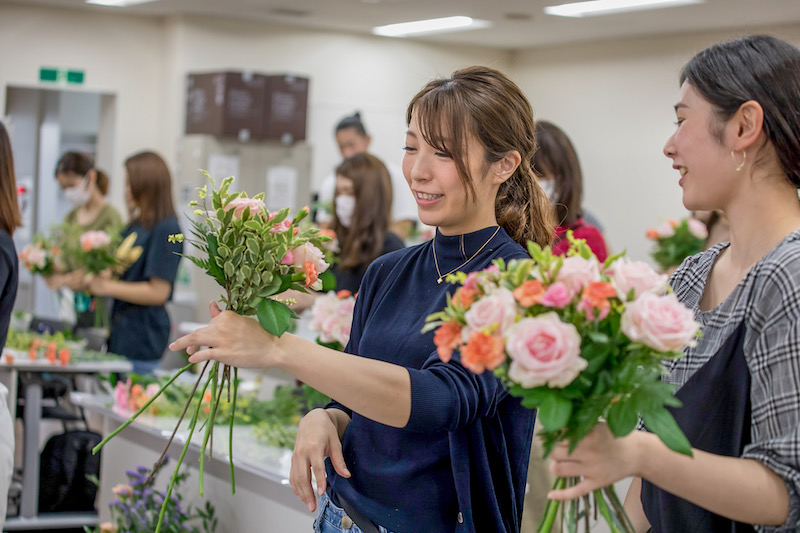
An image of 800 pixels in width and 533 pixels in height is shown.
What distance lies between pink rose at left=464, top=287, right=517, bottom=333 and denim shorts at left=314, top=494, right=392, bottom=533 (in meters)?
0.65

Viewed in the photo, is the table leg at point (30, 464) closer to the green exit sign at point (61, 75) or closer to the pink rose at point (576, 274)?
the pink rose at point (576, 274)

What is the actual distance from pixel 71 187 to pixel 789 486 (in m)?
5.25

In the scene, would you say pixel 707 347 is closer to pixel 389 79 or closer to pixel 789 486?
pixel 789 486

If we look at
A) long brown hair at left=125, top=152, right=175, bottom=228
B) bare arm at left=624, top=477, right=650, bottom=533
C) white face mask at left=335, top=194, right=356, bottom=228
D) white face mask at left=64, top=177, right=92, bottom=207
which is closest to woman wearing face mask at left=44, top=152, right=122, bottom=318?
white face mask at left=64, top=177, right=92, bottom=207

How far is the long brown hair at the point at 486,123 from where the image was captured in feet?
5.18

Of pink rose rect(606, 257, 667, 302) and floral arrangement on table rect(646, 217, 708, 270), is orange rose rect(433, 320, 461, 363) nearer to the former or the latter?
pink rose rect(606, 257, 667, 302)

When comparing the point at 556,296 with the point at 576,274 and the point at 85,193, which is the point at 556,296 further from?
the point at 85,193

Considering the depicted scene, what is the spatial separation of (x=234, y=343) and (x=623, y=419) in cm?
59

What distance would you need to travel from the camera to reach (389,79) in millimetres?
9453

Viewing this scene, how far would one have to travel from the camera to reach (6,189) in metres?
2.71

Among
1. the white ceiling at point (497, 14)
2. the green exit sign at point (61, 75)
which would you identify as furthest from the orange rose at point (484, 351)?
the green exit sign at point (61, 75)

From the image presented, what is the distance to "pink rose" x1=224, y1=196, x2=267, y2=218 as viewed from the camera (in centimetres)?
154

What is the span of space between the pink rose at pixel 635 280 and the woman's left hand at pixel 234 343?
0.53 meters

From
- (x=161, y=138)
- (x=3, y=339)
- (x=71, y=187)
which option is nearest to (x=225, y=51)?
(x=161, y=138)
